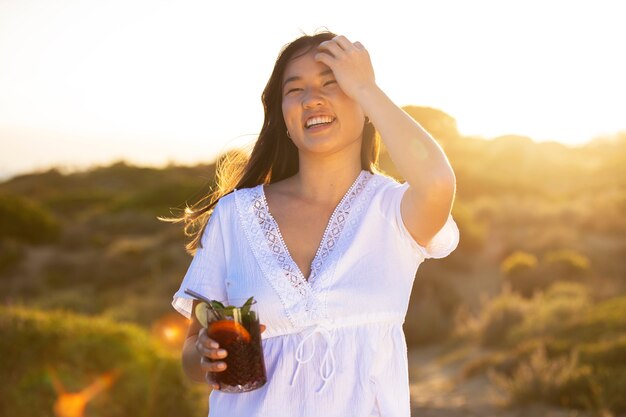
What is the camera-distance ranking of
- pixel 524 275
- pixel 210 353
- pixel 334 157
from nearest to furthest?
pixel 210 353
pixel 334 157
pixel 524 275

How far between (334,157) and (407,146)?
0.42 meters

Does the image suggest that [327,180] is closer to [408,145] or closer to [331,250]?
[331,250]

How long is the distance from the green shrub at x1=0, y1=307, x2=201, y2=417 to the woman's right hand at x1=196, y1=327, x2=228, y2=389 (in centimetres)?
442

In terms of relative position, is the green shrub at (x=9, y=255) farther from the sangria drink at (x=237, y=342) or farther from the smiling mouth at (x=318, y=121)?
the sangria drink at (x=237, y=342)

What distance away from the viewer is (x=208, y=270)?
2.57 metres

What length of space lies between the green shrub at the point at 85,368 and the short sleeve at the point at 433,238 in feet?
14.8

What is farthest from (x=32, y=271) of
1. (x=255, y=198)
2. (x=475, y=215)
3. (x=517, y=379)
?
(x=255, y=198)

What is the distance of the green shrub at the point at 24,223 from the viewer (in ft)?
70.0

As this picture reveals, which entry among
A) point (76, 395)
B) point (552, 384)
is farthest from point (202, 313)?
point (552, 384)

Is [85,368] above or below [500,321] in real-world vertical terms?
above

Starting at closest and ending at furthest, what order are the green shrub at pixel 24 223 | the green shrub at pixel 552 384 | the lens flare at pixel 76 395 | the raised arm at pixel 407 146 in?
1. the raised arm at pixel 407 146
2. the lens flare at pixel 76 395
3. the green shrub at pixel 552 384
4. the green shrub at pixel 24 223

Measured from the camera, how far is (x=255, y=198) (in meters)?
2.71

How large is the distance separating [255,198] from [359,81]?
0.56 m

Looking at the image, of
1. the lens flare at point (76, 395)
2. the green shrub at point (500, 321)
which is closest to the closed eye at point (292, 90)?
the lens flare at point (76, 395)
